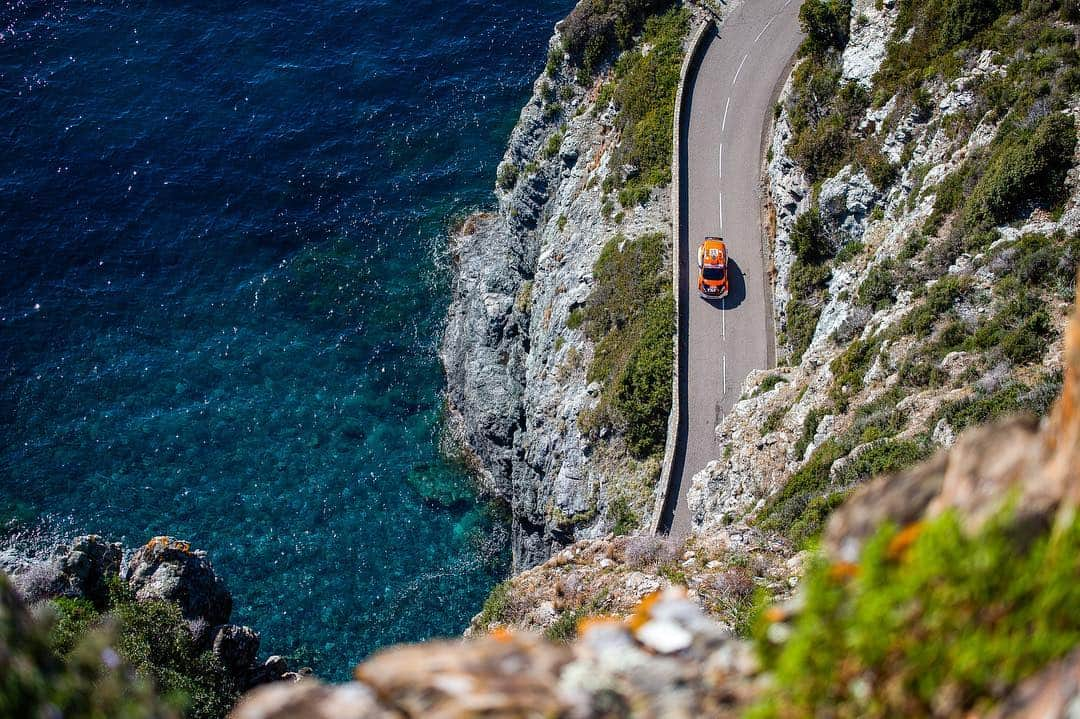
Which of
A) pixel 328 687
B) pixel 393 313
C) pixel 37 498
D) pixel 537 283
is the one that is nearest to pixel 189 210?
pixel 393 313

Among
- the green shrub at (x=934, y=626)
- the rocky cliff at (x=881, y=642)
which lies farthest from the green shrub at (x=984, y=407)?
the green shrub at (x=934, y=626)

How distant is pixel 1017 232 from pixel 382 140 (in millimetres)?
53416

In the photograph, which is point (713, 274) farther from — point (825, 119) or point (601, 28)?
point (601, 28)

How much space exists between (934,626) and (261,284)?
5981 centimetres

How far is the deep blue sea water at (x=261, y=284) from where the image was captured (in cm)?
5066

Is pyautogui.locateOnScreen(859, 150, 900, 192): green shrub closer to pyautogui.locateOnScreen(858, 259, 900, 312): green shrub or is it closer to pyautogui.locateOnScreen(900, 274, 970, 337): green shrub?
pyautogui.locateOnScreen(858, 259, 900, 312): green shrub

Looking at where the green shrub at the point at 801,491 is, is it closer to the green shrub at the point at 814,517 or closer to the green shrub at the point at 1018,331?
the green shrub at the point at 814,517

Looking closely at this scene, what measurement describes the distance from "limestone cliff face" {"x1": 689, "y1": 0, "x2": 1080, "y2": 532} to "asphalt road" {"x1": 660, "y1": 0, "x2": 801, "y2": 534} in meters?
1.41

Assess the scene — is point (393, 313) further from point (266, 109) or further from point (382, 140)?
point (266, 109)

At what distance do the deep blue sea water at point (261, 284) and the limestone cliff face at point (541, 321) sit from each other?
2576mm

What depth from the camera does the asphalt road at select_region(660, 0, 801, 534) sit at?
132 ft

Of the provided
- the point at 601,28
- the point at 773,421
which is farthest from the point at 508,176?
the point at 773,421

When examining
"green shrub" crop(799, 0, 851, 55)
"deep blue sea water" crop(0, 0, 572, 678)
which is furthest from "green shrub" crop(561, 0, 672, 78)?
"green shrub" crop(799, 0, 851, 55)

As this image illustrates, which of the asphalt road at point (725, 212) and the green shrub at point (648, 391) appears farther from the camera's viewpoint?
the green shrub at point (648, 391)
